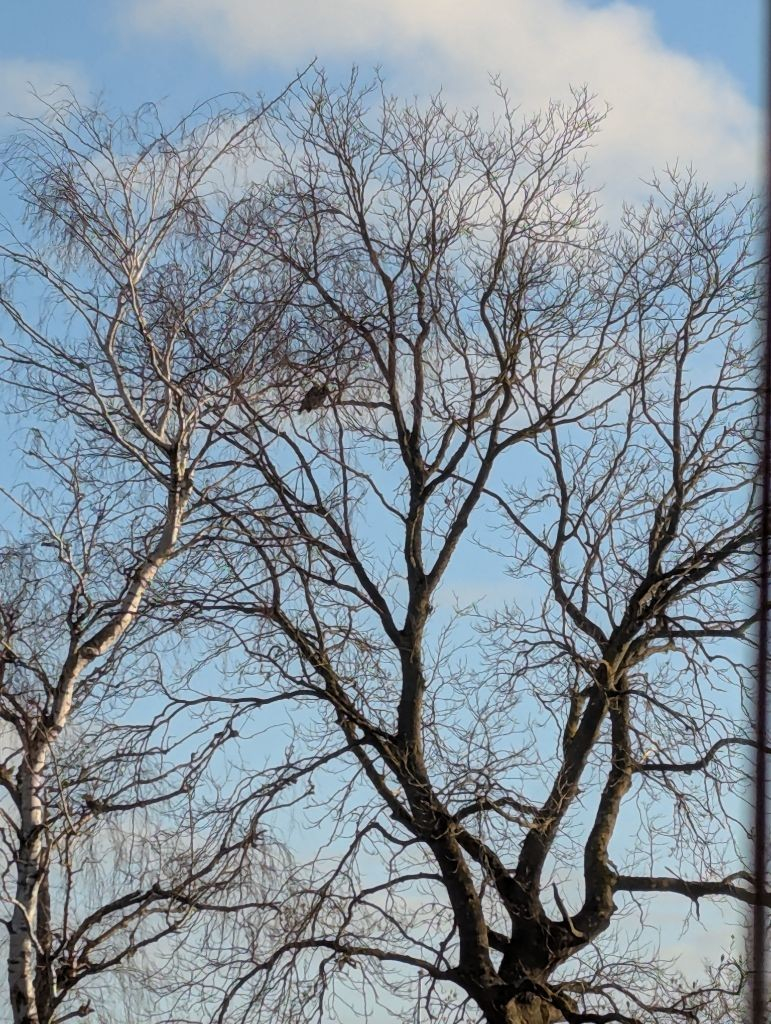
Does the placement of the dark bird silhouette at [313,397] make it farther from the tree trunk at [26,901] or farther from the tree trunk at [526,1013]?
the tree trunk at [526,1013]

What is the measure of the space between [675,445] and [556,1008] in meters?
4.52

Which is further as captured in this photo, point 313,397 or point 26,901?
point 313,397

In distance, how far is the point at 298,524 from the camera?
1060 cm

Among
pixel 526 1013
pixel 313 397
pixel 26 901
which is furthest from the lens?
pixel 313 397

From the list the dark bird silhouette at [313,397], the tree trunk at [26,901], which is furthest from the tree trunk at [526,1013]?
the dark bird silhouette at [313,397]

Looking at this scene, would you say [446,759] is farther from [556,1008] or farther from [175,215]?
[175,215]

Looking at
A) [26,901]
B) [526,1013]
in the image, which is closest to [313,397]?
[26,901]

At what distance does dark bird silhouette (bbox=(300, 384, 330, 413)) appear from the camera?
35.1 feet

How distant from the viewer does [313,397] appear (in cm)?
1069

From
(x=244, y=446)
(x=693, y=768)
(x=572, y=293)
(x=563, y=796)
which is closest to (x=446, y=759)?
(x=563, y=796)

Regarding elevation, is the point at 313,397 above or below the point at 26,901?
above

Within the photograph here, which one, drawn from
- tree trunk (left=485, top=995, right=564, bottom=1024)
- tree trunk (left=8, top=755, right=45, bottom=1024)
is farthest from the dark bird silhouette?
tree trunk (left=485, top=995, right=564, bottom=1024)

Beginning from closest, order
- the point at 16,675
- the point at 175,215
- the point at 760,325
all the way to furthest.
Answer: the point at 16,675, the point at 175,215, the point at 760,325

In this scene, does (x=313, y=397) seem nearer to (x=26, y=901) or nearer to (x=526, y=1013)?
(x=26, y=901)
